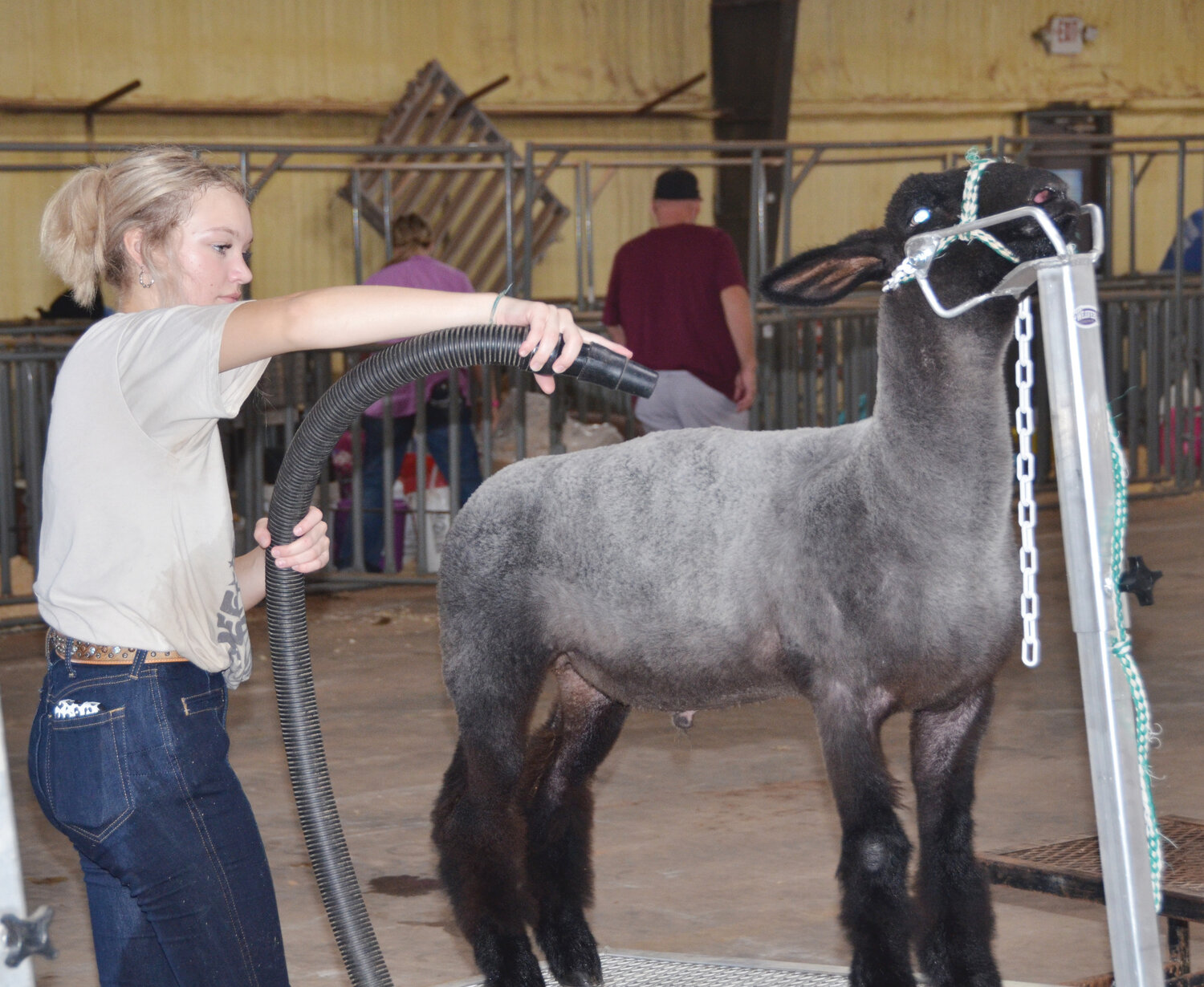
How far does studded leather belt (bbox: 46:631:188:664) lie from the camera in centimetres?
234

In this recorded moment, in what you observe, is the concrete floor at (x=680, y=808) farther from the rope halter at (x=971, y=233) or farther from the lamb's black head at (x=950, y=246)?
the rope halter at (x=971, y=233)

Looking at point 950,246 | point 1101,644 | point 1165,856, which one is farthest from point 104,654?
point 1165,856

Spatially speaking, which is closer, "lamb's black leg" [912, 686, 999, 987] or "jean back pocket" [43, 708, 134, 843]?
"jean back pocket" [43, 708, 134, 843]

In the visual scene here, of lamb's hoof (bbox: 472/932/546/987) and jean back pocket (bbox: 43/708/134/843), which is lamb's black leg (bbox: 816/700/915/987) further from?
jean back pocket (bbox: 43/708/134/843)

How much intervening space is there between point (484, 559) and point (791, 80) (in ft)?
40.5

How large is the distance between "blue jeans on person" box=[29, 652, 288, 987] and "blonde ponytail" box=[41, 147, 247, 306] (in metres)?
0.60

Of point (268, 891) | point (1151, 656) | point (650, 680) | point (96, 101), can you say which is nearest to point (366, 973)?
point (268, 891)

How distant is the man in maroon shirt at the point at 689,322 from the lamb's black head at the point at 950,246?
414 centimetres

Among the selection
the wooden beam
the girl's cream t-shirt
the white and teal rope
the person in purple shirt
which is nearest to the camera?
→ the white and teal rope

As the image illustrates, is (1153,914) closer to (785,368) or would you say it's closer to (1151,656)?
(1151,656)

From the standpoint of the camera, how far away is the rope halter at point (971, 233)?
2553 mm

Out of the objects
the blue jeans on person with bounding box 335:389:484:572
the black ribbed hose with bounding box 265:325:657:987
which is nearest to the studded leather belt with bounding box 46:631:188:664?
the black ribbed hose with bounding box 265:325:657:987

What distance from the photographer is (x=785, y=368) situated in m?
9.55

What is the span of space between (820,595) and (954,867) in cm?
56
